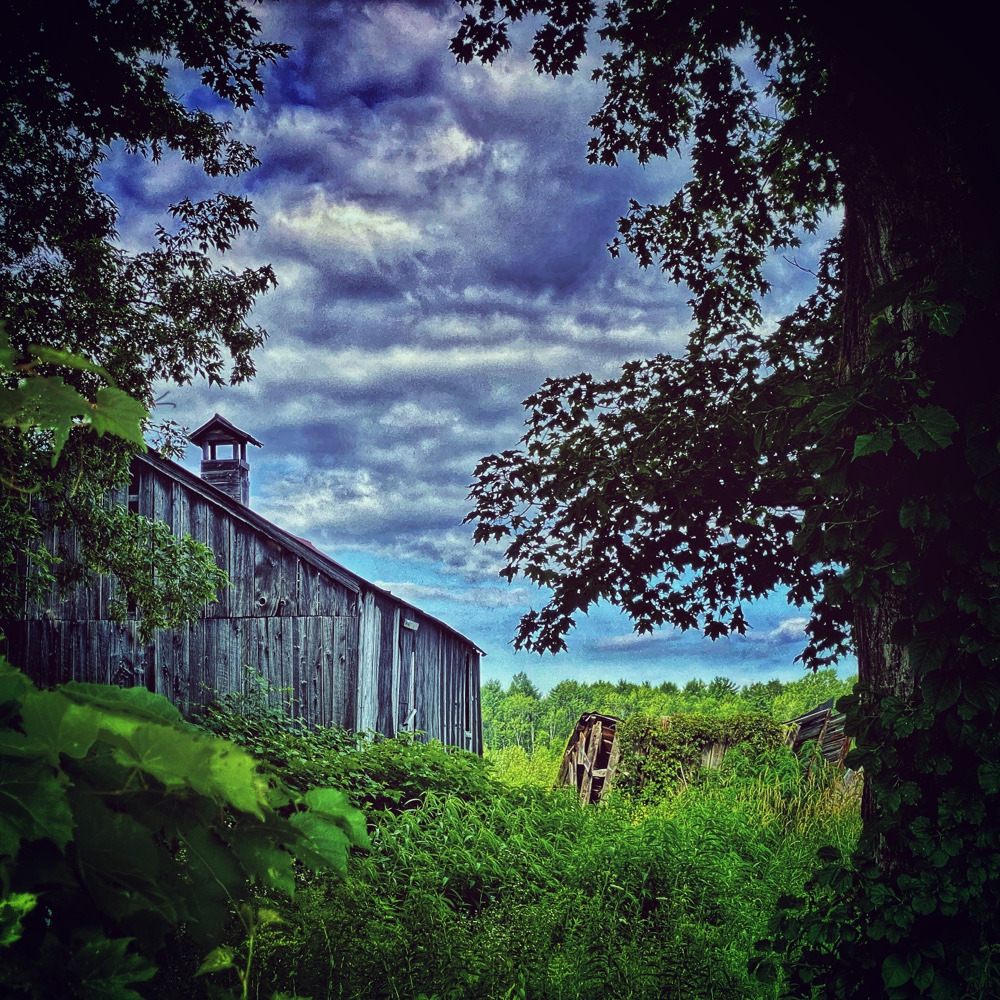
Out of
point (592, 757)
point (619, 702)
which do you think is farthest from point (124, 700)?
point (619, 702)

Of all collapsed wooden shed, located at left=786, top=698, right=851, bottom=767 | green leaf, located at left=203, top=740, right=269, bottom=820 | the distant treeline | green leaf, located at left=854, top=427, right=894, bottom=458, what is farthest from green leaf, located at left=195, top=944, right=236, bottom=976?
the distant treeline

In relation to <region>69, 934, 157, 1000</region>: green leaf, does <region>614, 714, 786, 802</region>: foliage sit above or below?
below

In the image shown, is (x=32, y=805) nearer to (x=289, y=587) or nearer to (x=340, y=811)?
(x=340, y=811)

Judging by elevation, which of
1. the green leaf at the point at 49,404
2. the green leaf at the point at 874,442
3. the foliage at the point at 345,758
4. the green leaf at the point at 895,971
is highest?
the green leaf at the point at 874,442

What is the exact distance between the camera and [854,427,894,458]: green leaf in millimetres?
3350

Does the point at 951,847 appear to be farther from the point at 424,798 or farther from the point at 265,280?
the point at 265,280

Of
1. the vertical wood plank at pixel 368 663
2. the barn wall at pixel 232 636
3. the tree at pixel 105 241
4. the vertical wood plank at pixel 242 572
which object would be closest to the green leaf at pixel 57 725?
the tree at pixel 105 241

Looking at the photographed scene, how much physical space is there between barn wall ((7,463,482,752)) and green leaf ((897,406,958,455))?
37.9 ft

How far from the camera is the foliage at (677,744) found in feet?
39.4

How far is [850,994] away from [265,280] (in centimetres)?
962

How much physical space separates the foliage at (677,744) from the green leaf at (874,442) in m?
9.45

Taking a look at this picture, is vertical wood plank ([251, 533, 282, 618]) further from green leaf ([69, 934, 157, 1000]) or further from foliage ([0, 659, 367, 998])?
green leaf ([69, 934, 157, 1000])

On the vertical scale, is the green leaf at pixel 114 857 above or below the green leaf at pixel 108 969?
above

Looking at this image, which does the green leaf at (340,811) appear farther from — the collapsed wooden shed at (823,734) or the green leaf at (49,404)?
the collapsed wooden shed at (823,734)
